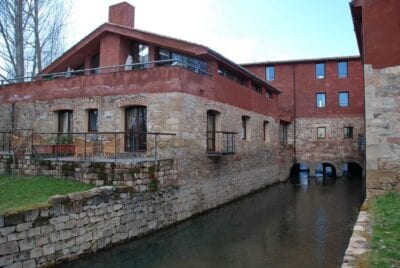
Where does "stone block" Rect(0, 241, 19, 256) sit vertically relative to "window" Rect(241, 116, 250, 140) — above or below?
below

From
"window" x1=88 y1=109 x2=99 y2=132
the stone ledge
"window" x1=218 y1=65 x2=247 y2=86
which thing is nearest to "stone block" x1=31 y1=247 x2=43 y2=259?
the stone ledge

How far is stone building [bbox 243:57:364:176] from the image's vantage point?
22297 mm

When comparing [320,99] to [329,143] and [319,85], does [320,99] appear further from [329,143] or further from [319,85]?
[329,143]

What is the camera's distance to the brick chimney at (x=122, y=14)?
14.2 metres

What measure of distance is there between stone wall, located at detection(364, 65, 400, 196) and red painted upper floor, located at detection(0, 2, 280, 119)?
5.26m

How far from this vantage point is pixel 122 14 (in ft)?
46.5

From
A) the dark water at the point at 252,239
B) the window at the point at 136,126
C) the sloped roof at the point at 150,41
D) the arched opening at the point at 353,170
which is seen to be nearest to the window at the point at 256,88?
the sloped roof at the point at 150,41

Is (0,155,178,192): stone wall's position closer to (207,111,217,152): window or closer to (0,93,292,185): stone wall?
(0,93,292,185): stone wall

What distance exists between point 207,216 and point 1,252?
6.58 meters

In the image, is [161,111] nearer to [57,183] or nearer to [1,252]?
[57,183]

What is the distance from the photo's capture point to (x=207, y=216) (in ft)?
36.7

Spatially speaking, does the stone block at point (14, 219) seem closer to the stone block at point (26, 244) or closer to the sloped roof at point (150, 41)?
the stone block at point (26, 244)

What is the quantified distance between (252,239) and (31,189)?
18.4 feet

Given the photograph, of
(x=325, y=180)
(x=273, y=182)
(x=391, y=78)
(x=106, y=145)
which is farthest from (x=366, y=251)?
(x=325, y=180)
